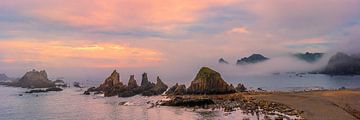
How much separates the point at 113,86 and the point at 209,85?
107 feet

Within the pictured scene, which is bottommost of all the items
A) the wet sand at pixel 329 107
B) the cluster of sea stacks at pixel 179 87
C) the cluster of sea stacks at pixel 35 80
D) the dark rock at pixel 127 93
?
the wet sand at pixel 329 107

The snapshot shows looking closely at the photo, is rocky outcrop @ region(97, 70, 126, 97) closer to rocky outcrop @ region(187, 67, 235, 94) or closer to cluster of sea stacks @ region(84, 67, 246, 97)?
cluster of sea stacks @ region(84, 67, 246, 97)

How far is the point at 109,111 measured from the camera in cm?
6706

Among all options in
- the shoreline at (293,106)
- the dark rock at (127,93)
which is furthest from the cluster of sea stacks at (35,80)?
the shoreline at (293,106)

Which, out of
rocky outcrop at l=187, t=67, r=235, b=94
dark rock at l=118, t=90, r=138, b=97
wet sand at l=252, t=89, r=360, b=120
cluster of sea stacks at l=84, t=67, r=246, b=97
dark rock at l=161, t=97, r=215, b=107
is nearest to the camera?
wet sand at l=252, t=89, r=360, b=120

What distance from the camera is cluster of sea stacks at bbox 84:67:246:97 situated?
85.5m

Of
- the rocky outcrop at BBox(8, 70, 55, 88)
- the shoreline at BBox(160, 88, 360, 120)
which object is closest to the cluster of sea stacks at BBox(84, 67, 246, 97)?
the shoreline at BBox(160, 88, 360, 120)

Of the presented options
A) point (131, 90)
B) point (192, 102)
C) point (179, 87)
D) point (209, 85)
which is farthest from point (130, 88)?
point (192, 102)

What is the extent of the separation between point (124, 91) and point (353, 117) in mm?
63390

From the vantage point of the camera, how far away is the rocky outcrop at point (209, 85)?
279 feet

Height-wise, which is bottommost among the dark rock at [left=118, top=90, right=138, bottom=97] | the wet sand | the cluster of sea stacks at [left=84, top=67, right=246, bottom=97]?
the wet sand

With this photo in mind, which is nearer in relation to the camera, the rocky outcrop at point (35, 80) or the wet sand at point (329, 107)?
the wet sand at point (329, 107)

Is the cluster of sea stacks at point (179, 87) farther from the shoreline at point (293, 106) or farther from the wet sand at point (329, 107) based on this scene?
the wet sand at point (329, 107)

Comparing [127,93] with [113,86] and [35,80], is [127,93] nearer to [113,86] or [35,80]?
[113,86]
